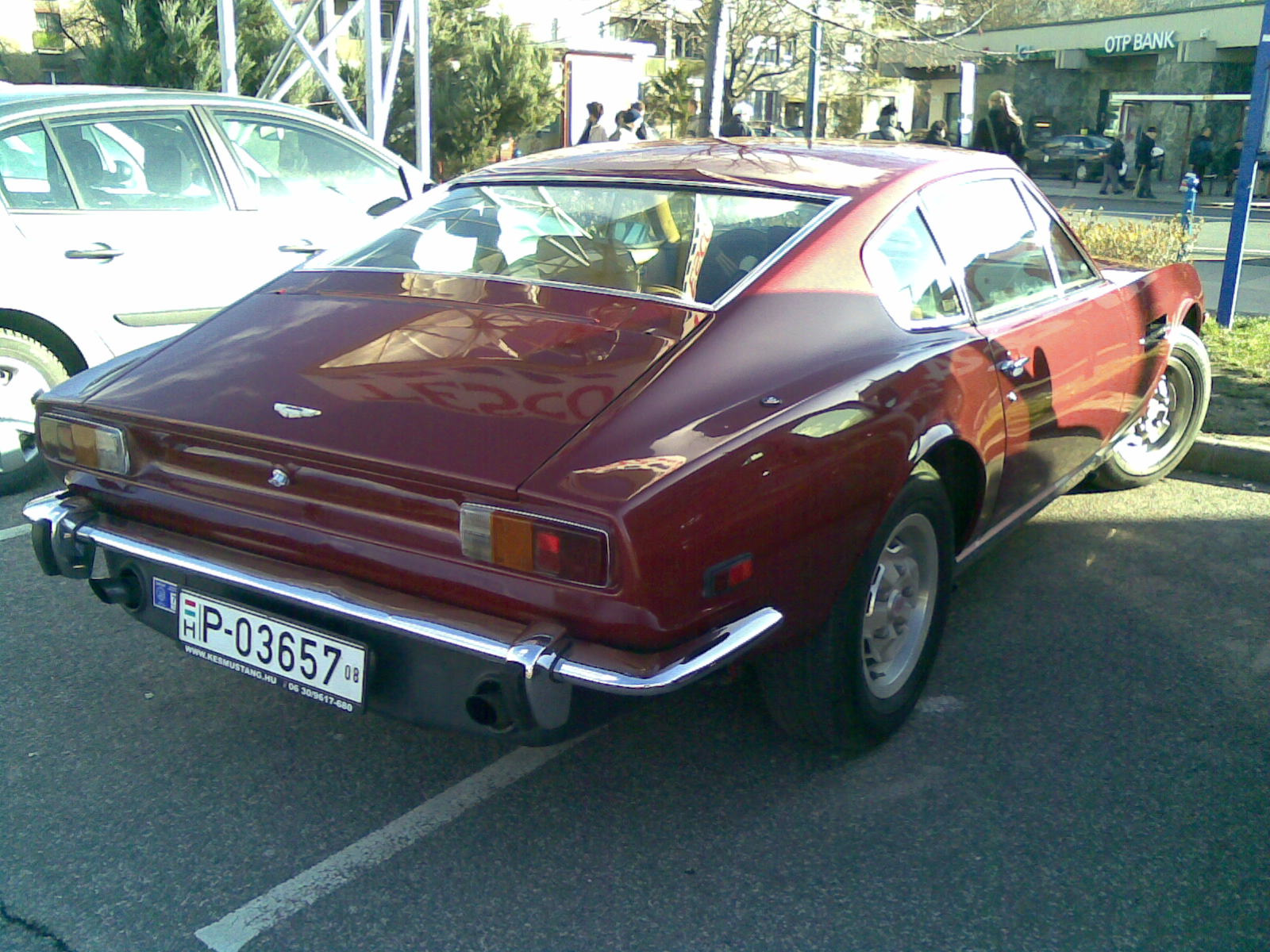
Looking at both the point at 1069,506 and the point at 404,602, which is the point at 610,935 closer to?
the point at 404,602

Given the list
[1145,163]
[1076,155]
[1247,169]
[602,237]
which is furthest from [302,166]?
[1076,155]

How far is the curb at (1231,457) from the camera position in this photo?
18.2ft

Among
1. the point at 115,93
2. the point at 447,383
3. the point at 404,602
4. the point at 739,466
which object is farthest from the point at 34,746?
the point at 115,93

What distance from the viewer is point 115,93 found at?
5480 millimetres

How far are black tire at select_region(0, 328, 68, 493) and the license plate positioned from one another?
2719 mm

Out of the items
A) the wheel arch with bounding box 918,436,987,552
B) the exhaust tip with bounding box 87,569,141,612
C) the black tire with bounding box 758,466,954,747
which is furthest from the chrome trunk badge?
the wheel arch with bounding box 918,436,987,552

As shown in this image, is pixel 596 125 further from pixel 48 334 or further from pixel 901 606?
pixel 901 606

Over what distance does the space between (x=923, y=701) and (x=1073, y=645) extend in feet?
2.21

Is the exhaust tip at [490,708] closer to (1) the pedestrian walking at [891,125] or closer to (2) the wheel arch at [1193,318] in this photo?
(2) the wheel arch at [1193,318]

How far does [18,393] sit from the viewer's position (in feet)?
16.4

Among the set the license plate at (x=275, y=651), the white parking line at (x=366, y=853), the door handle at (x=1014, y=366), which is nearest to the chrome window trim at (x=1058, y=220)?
the door handle at (x=1014, y=366)

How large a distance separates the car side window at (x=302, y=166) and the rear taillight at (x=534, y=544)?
3847mm

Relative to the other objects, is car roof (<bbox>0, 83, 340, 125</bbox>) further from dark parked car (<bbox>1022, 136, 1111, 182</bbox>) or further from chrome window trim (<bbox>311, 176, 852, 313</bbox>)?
dark parked car (<bbox>1022, 136, 1111, 182</bbox>)

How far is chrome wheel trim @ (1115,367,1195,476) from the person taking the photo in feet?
17.4
